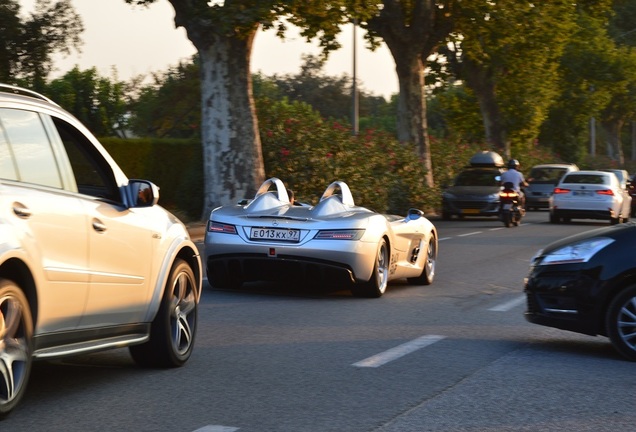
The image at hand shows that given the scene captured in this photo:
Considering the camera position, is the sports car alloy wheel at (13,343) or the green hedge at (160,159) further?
the green hedge at (160,159)

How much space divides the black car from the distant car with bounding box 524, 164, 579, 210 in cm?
3417

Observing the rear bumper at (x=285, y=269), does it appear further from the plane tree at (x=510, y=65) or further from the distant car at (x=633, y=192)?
the distant car at (x=633, y=192)

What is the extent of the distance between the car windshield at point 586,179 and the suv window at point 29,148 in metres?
28.1

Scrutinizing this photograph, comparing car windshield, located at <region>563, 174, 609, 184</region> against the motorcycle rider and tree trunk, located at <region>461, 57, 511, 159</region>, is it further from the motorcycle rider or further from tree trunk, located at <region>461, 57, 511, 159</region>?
tree trunk, located at <region>461, 57, 511, 159</region>

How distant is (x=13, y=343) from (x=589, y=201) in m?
28.3

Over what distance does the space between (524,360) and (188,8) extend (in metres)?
18.8

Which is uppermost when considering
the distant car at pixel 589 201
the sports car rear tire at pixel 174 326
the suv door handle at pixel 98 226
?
the suv door handle at pixel 98 226

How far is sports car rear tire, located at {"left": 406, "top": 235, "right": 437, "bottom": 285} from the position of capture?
48.9 ft

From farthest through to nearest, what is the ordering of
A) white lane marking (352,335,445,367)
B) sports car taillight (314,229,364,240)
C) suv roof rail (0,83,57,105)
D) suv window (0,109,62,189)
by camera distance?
sports car taillight (314,229,364,240), white lane marking (352,335,445,367), suv roof rail (0,83,57,105), suv window (0,109,62,189)

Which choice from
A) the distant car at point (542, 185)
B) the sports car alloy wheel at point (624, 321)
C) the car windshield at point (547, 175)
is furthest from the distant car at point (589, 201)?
the sports car alloy wheel at point (624, 321)

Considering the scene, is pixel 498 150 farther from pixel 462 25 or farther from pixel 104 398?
pixel 104 398

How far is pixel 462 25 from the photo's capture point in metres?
40.7

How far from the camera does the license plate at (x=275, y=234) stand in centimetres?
1256

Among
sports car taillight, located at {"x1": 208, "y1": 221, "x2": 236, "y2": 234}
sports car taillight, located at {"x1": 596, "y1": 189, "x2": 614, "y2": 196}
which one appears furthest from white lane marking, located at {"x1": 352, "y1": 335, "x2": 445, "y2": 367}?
sports car taillight, located at {"x1": 596, "y1": 189, "x2": 614, "y2": 196}
